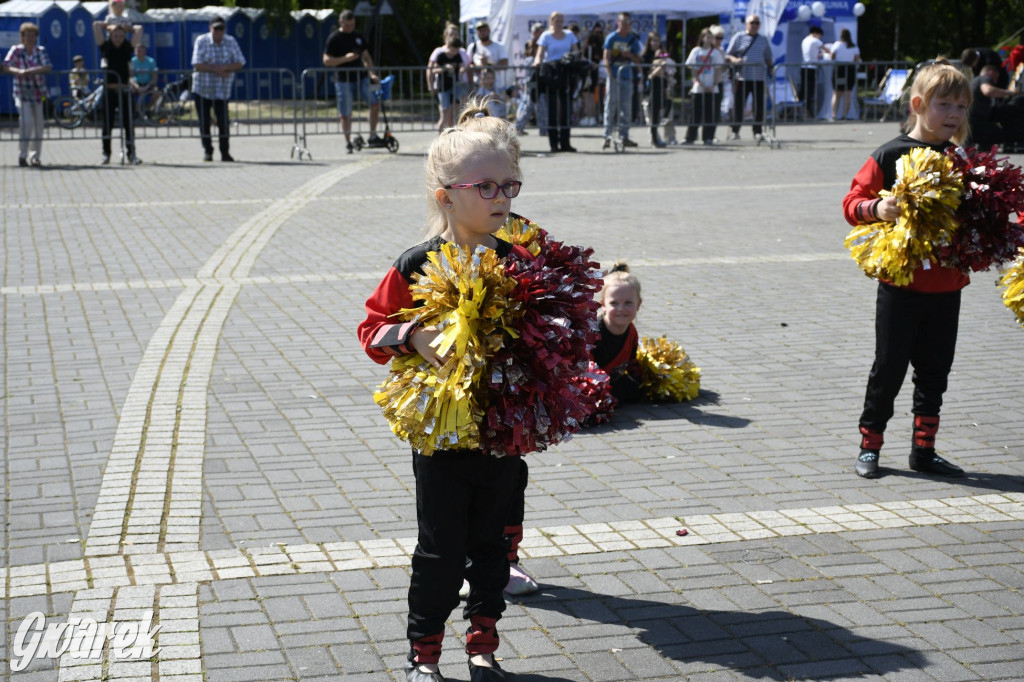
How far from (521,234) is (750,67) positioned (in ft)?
62.3

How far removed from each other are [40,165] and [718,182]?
10263mm

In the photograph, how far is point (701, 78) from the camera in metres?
21.5

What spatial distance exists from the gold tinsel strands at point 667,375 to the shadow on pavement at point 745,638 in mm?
2545

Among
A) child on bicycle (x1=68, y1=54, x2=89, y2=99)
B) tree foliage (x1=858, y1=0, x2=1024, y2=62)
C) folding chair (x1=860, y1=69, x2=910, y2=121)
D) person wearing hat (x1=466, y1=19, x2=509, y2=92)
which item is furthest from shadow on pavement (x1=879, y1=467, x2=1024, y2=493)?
tree foliage (x1=858, y1=0, x2=1024, y2=62)

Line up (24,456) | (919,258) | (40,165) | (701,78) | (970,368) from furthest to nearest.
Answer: (701,78) < (40,165) < (970,368) < (24,456) < (919,258)

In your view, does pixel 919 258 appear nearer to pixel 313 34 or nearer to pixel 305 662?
pixel 305 662

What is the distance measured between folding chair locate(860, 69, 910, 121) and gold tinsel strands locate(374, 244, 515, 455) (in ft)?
74.1

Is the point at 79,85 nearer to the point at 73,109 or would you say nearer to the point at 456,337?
the point at 73,109

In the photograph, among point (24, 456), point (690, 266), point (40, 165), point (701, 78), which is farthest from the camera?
point (701, 78)

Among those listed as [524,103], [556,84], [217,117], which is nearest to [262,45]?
[524,103]

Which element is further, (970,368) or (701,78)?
(701,78)

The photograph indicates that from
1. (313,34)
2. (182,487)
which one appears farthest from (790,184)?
(313,34)

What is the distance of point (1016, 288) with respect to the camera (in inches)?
213

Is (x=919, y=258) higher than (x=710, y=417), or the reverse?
(x=919, y=258)
